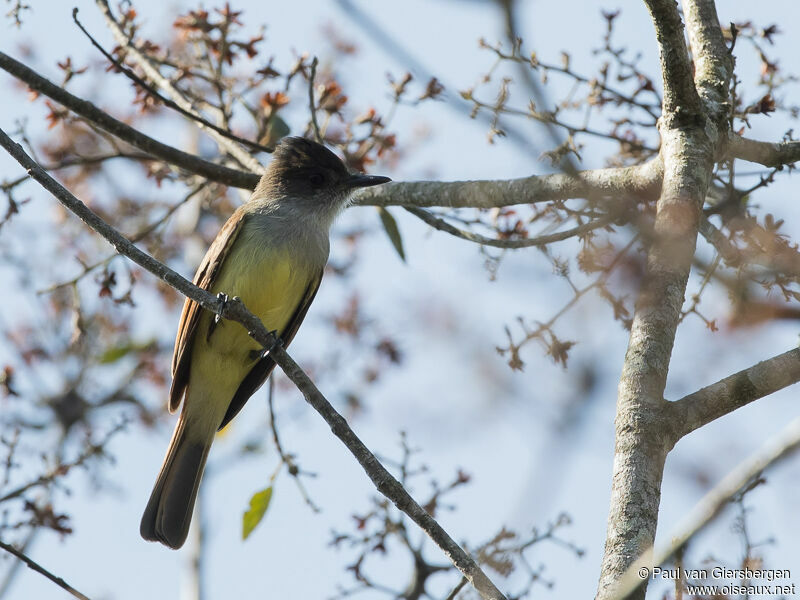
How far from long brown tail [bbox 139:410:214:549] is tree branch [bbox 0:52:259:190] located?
153 cm

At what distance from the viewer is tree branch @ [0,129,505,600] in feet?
10.2

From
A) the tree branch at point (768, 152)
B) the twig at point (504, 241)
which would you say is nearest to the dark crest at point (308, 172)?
the twig at point (504, 241)

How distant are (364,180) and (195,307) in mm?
1271

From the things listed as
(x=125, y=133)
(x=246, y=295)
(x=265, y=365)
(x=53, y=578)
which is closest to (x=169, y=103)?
(x=125, y=133)

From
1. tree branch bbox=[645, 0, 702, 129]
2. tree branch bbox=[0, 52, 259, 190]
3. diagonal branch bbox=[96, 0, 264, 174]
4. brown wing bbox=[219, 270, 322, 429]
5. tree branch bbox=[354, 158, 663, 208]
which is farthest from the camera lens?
brown wing bbox=[219, 270, 322, 429]

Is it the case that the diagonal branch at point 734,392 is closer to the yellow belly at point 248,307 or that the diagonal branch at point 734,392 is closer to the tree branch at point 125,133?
the yellow belly at point 248,307

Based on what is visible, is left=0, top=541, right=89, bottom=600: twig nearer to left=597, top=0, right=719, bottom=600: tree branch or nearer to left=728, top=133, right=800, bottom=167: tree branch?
left=597, top=0, right=719, bottom=600: tree branch

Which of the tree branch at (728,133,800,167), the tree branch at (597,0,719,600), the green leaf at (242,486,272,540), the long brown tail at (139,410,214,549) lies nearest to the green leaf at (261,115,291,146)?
the long brown tail at (139,410,214,549)

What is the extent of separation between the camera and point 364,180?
19.2 ft

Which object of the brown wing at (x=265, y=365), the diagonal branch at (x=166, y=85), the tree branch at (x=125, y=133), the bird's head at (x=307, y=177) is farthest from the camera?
the bird's head at (x=307, y=177)

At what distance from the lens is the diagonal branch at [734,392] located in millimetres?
3062

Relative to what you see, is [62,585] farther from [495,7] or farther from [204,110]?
[204,110]

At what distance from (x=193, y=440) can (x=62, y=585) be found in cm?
251

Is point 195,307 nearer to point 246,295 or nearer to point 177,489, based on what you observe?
point 246,295
